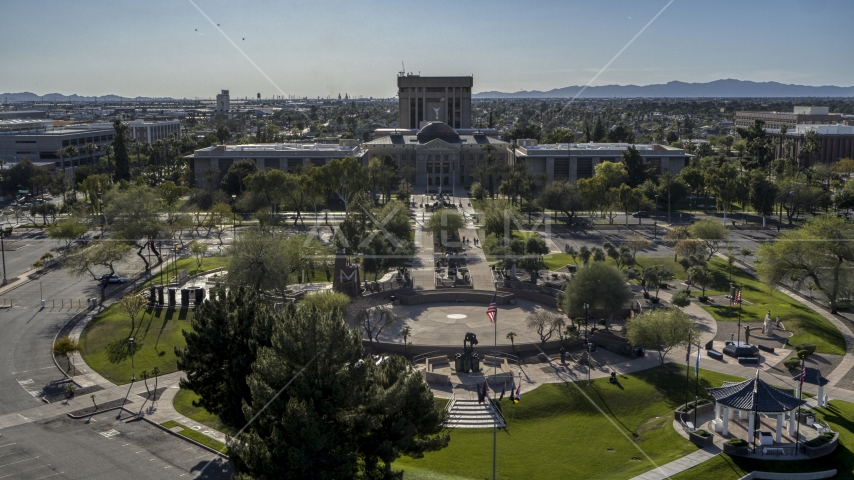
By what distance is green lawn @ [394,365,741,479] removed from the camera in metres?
35.4

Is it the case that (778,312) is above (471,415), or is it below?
above

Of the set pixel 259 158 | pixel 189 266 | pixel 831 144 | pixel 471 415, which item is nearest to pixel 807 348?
pixel 471 415

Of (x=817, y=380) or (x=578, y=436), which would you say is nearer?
(x=578, y=436)

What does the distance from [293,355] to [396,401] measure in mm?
4458

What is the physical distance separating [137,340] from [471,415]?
25.4 meters

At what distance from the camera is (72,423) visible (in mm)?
40406

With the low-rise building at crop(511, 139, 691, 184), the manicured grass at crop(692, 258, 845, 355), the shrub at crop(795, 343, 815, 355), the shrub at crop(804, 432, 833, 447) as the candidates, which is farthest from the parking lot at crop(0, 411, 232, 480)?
the low-rise building at crop(511, 139, 691, 184)

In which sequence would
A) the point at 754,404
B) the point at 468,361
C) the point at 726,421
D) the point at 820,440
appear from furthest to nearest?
the point at 468,361
the point at 726,421
the point at 754,404
the point at 820,440

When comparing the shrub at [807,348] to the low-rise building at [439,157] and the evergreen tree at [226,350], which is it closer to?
the evergreen tree at [226,350]

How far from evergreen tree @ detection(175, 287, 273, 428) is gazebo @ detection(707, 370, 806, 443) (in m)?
22.0

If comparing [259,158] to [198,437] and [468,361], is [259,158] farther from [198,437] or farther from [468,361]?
[198,437]

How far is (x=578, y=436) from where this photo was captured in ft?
128

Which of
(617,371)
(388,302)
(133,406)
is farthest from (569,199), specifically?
(133,406)

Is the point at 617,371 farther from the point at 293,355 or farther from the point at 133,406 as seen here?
the point at 133,406
